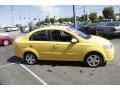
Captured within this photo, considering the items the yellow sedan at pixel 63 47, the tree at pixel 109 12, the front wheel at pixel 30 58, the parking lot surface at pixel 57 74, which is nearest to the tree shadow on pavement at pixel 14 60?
the parking lot surface at pixel 57 74

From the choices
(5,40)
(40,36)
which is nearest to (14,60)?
(40,36)

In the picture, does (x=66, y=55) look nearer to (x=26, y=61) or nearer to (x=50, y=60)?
(x=50, y=60)

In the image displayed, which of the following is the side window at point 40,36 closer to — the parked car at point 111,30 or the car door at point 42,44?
the car door at point 42,44

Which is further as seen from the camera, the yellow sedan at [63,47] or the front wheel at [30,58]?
the front wheel at [30,58]

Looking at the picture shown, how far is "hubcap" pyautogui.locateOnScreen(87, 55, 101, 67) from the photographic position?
30.2 feet

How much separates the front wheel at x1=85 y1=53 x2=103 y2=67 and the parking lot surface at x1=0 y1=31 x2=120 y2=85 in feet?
0.76

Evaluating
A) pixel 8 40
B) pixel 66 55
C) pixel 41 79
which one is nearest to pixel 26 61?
pixel 66 55

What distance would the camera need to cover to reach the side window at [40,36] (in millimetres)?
9797

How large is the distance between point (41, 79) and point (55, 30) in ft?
8.03

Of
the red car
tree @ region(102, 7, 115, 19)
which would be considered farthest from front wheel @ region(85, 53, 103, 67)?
tree @ region(102, 7, 115, 19)

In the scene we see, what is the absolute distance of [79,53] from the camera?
934cm

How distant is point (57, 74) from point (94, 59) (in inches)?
64.5

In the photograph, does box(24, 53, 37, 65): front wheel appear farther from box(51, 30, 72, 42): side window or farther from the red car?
the red car

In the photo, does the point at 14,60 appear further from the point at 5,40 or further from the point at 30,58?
the point at 5,40
